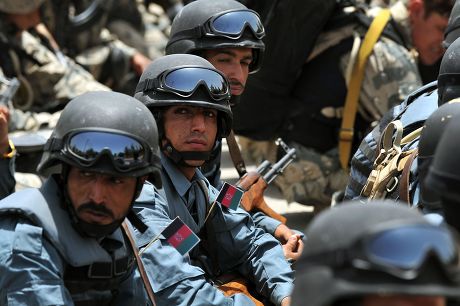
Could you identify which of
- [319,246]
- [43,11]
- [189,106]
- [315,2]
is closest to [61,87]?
[43,11]

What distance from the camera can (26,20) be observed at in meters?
9.29

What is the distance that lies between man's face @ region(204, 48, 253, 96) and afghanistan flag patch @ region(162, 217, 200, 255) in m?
1.54

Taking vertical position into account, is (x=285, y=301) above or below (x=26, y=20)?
above

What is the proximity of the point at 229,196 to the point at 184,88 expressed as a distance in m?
0.47

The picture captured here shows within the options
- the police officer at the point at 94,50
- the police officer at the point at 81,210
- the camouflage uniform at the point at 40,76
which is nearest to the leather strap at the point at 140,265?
the police officer at the point at 81,210

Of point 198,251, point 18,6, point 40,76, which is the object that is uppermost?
point 198,251

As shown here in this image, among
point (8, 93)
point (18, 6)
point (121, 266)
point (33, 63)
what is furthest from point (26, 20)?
point (121, 266)

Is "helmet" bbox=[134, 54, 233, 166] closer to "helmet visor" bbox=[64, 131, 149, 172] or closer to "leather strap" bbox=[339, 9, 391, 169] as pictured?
"helmet visor" bbox=[64, 131, 149, 172]

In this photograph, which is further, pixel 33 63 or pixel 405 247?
pixel 33 63

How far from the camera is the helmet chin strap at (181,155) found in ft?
14.4

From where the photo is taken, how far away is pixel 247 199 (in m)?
5.43

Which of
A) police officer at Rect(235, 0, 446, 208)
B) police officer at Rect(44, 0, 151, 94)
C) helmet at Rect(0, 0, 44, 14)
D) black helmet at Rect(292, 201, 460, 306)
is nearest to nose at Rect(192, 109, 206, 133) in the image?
black helmet at Rect(292, 201, 460, 306)

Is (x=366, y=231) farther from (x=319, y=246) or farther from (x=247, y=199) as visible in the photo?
(x=247, y=199)

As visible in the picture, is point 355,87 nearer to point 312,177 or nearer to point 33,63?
point 312,177
